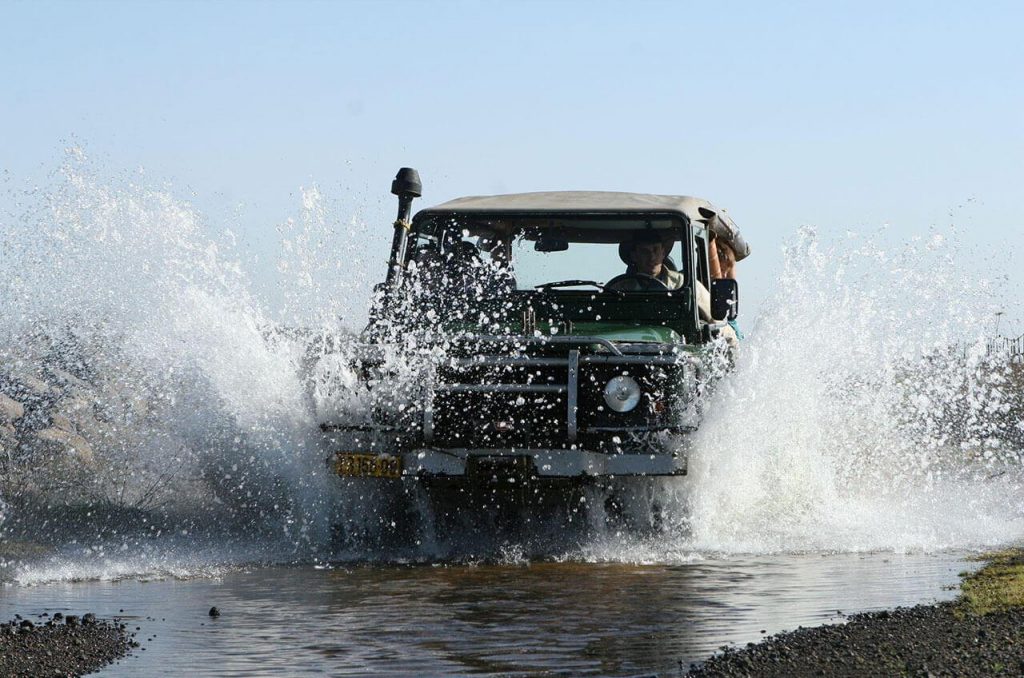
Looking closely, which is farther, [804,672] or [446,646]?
[446,646]

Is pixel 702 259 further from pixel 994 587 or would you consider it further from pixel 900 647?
pixel 900 647

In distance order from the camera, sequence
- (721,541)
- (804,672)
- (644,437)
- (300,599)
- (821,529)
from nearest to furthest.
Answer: (804,672) → (300,599) → (644,437) → (721,541) → (821,529)

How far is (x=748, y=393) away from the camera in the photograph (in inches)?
410

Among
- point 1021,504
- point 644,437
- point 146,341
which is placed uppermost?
point 146,341

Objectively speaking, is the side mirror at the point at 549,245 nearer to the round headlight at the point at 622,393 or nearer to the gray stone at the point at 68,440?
the round headlight at the point at 622,393

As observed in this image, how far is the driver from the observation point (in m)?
10.8

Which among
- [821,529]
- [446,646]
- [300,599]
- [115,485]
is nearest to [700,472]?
[821,529]

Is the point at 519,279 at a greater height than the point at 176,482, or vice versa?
the point at 519,279

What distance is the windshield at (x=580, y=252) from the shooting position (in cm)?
1080

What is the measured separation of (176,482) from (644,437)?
3.87 metres

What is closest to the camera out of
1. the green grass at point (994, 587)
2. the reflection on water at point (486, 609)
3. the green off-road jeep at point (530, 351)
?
the reflection on water at point (486, 609)

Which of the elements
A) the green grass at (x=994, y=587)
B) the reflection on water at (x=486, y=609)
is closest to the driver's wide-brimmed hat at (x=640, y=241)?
the reflection on water at (x=486, y=609)

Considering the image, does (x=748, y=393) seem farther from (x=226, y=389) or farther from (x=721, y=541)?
(x=226, y=389)

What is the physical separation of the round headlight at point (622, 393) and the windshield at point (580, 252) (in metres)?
1.35
